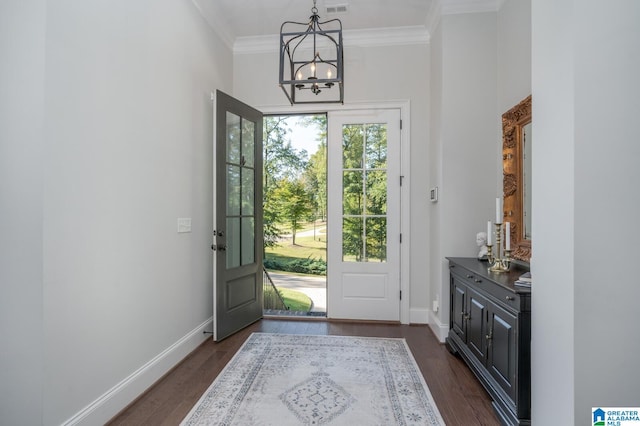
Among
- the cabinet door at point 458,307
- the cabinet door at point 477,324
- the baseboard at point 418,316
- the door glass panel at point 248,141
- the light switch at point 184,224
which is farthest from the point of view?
the baseboard at point 418,316

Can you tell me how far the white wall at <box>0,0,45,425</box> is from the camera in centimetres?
151

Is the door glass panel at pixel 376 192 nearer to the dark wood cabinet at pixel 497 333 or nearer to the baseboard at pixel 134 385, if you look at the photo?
the dark wood cabinet at pixel 497 333

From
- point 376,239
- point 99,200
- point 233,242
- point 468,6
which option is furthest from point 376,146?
point 99,200

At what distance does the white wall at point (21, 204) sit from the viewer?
151 cm

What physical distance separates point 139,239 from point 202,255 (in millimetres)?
919

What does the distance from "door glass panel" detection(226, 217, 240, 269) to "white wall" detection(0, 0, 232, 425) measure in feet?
1.40

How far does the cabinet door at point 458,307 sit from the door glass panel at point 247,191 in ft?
7.28

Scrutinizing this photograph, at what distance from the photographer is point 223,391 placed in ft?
7.23

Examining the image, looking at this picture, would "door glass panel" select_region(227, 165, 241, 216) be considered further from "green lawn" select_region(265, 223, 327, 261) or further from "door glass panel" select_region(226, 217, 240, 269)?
"green lawn" select_region(265, 223, 327, 261)

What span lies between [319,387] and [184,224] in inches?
67.7

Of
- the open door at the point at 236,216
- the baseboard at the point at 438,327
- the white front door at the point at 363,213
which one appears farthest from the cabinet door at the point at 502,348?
the open door at the point at 236,216

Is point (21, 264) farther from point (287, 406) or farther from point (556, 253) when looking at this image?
point (556, 253)

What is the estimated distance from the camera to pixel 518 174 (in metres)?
2.56

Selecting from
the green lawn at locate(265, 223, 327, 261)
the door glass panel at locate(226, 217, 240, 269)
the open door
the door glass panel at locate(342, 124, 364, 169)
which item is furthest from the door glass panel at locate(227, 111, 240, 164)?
the green lawn at locate(265, 223, 327, 261)
